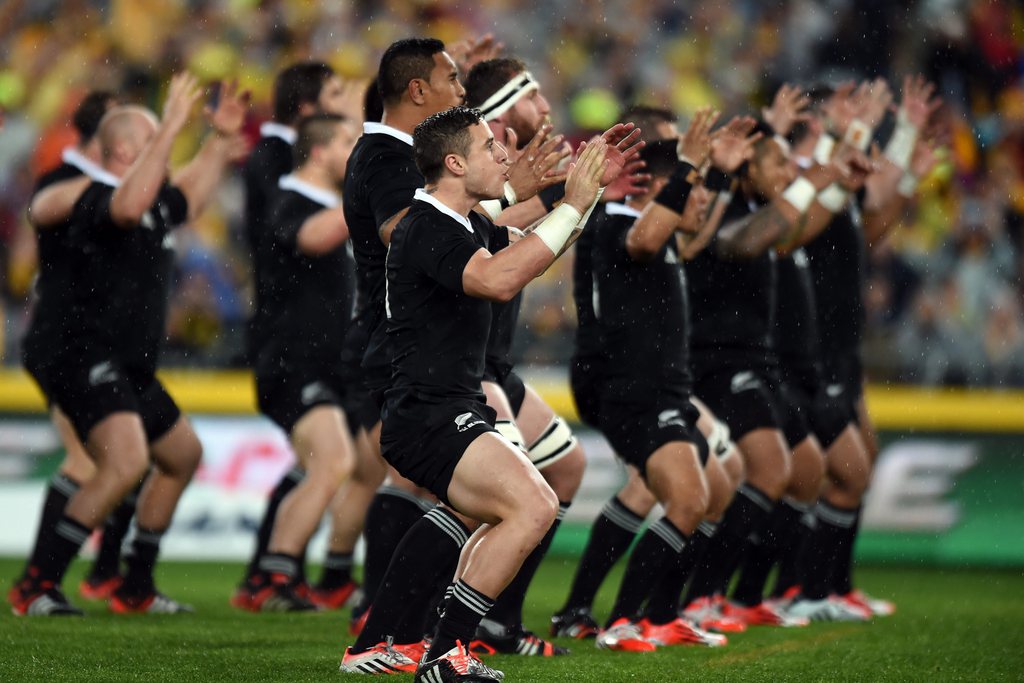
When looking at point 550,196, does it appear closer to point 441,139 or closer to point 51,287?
point 441,139

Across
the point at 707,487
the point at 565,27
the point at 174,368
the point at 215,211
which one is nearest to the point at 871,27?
the point at 565,27

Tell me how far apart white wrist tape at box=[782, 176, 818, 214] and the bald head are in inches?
126

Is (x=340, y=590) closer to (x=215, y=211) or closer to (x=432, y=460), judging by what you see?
(x=432, y=460)

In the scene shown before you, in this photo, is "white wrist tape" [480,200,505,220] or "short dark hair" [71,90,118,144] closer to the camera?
"white wrist tape" [480,200,505,220]

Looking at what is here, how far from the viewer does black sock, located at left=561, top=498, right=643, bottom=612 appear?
24.2 feet

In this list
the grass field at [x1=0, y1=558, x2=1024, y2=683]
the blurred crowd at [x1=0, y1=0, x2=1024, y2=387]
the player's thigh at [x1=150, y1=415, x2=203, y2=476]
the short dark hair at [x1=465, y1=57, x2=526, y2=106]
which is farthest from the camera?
the blurred crowd at [x1=0, y1=0, x2=1024, y2=387]

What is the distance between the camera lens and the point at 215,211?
15.4 meters

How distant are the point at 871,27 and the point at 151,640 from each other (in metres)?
12.0

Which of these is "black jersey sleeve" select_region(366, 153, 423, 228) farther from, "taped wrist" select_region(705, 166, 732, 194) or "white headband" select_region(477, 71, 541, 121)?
"taped wrist" select_region(705, 166, 732, 194)

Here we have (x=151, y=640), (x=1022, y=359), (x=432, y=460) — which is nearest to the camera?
(x=432, y=460)

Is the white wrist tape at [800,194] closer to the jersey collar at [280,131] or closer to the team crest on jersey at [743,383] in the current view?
the team crest on jersey at [743,383]

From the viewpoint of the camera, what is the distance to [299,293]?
861cm

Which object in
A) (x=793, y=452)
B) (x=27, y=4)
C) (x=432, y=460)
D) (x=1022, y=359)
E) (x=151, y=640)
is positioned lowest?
(x=151, y=640)

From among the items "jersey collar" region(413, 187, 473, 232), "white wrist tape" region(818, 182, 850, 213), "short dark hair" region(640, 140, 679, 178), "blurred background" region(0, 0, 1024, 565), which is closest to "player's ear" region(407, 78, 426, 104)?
"jersey collar" region(413, 187, 473, 232)
